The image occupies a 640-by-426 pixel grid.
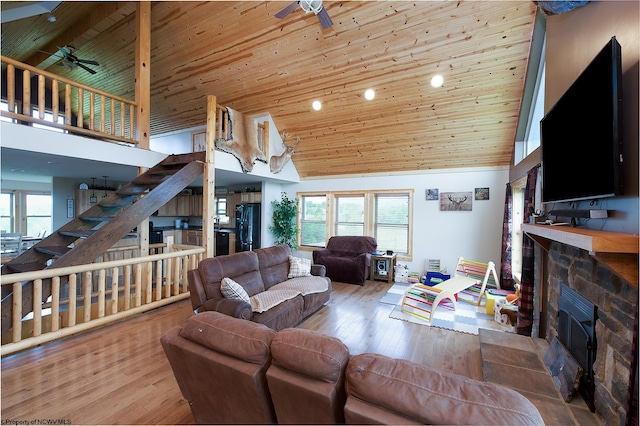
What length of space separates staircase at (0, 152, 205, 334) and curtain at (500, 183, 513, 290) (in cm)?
527

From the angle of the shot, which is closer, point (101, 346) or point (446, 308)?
point (101, 346)

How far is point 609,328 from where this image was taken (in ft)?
5.40

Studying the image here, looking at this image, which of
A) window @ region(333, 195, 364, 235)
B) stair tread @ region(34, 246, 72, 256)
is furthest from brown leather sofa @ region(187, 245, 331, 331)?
window @ region(333, 195, 364, 235)

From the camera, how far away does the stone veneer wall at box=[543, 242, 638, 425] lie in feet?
4.86

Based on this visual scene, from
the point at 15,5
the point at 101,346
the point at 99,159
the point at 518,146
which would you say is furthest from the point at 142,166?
the point at 518,146

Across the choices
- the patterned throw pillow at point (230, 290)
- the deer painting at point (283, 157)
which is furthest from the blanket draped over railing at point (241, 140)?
the patterned throw pillow at point (230, 290)

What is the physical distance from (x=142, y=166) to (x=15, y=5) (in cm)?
215

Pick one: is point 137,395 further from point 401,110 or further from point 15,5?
point 401,110

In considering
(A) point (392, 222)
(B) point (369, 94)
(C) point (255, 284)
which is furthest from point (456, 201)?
(C) point (255, 284)

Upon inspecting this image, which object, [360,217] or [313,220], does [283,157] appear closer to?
[313,220]

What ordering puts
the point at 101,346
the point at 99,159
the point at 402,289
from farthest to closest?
the point at 402,289
the point at 99,159
the point at 101,346

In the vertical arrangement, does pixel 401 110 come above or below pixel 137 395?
above

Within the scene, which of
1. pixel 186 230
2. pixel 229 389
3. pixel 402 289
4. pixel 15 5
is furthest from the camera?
pixel 186 230

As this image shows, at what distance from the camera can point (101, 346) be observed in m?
2.74
